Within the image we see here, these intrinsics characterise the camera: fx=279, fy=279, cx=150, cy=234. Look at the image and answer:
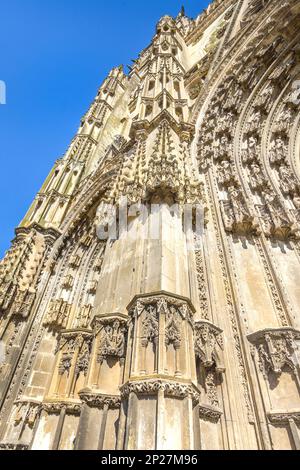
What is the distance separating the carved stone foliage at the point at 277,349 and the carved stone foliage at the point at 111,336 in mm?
1879

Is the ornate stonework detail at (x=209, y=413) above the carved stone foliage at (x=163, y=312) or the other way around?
the other way around

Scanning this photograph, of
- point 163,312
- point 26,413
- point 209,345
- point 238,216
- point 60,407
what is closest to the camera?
point 163,312

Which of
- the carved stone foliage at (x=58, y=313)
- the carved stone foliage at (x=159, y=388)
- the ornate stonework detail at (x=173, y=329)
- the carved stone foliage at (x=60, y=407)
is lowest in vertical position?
the carved stone foliage at (x=159, y=388)

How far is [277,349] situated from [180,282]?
1556 mm

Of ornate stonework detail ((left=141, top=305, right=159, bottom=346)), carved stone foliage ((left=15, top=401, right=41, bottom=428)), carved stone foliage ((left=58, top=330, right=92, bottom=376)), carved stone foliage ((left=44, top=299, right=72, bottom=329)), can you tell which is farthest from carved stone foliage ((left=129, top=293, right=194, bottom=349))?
carved stone foliage ((left=44, top=299, right=72, bottom=329))

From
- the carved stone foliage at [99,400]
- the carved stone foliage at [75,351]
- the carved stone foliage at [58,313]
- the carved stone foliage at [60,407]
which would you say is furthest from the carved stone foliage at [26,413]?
the carved stone foliage at [99,400]

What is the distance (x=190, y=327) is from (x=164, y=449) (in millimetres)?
1241

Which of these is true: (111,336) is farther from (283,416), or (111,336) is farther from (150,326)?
(283,416)

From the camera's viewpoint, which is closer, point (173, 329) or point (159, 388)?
point (159, 388)

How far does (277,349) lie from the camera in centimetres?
371

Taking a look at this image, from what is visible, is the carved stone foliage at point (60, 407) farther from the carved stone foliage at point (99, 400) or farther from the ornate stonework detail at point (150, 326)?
the ornate stonework detail at point (150, 326)

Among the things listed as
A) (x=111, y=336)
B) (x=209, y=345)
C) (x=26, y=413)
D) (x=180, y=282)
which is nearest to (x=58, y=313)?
(x=26, y=413)

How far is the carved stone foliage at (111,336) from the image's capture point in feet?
10.5

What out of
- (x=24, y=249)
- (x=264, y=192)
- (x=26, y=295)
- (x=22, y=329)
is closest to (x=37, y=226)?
(x=24, y=249)
